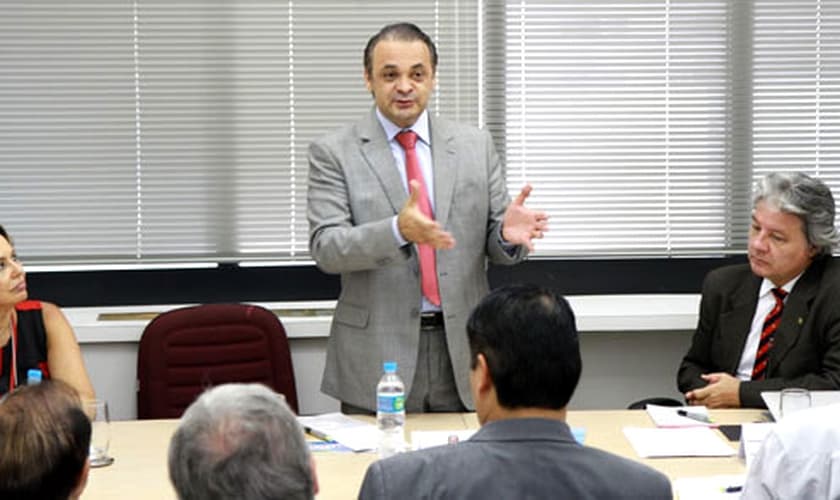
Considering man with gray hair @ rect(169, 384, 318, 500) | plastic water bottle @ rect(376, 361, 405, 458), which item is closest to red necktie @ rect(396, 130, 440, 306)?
plastic water bottle @ rect(376, 361, 405, 458)

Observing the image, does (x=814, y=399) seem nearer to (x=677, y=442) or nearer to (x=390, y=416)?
(x=677, y=442)

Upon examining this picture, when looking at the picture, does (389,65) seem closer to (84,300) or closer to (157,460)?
(157,460)

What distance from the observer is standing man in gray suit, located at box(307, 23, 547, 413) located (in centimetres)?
394

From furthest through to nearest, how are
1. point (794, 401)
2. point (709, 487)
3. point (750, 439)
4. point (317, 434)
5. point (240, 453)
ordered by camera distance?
point (317, 434) → point (794, 401) → point (750, 439) → point (709, 487) → point (240, 453)

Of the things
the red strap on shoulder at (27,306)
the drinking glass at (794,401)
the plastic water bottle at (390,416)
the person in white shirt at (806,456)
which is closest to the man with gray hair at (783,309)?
the drinking glass at (794,401)

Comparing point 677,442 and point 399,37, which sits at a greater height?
point 399,37

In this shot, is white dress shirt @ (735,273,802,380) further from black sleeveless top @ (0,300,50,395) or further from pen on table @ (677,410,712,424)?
black sleeveless top @ (0,300,50,395)

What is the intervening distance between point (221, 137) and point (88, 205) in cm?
59

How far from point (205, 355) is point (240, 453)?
3016mm

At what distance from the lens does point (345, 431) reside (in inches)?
143

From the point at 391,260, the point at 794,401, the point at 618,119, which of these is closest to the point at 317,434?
the point at 391,260

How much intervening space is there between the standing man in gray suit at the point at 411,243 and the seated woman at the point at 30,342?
0.81 m

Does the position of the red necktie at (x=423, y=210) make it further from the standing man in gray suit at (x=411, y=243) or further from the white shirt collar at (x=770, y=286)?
the white shirt collar at (x=770, y=286)

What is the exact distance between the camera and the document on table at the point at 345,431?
3.52 metres
